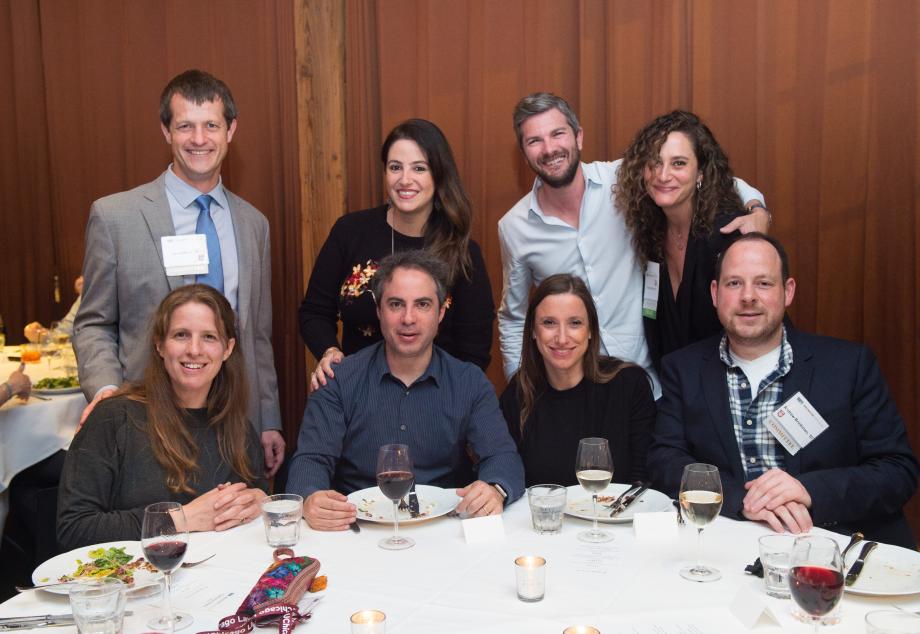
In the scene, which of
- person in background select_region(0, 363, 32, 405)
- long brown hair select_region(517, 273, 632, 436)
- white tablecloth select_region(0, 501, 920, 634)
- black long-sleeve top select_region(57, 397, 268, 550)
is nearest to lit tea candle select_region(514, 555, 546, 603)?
white tablecloth select_region(0, 501, 920, 634)

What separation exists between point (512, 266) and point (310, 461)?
1369 millimetres

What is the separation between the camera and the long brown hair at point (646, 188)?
2942 mm

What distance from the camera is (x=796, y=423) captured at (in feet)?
7.54

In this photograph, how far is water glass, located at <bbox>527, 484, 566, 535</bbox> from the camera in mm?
1898

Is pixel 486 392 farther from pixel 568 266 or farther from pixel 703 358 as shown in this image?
pixel 568 266

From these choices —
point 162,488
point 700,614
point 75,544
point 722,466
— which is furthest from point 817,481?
point 75,544

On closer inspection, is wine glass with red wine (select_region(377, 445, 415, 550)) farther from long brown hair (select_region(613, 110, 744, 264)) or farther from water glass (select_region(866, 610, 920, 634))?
long brown hair (select_region(613, 110, 744, 264))

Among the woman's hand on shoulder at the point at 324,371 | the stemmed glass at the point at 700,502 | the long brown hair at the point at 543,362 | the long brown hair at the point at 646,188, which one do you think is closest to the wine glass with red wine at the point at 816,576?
the stemmed glass at the point at 700,502

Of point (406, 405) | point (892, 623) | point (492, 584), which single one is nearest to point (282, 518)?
point (492, 584)

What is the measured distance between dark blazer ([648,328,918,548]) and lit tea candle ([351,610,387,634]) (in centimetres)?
115

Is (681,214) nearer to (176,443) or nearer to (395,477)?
(395,477)

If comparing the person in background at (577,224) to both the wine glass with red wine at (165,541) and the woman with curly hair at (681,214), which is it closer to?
the woman with curly hair at (681,214)

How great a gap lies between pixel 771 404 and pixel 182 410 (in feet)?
5.48

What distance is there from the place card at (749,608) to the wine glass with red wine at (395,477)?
0.71 meters
